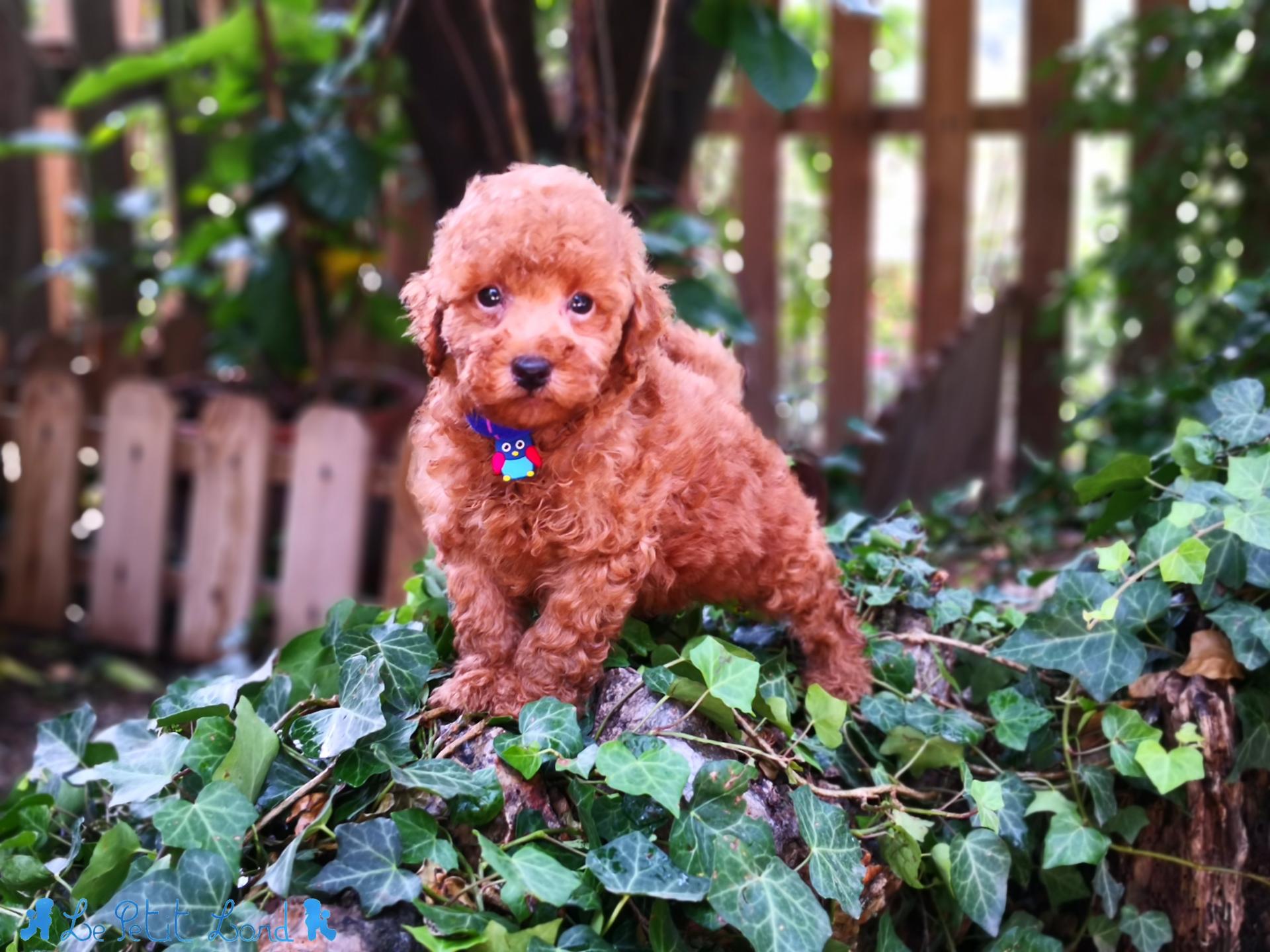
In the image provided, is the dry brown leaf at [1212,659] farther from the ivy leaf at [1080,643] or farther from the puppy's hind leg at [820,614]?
the puppy's hind leg at [820,614]

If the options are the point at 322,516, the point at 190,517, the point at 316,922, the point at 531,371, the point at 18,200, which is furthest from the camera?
the point at 18,200

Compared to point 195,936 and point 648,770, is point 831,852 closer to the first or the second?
point 648,770

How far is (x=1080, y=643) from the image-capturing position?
1774mm

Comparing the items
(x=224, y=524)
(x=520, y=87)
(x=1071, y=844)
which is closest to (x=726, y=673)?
(x=1071, y=844)

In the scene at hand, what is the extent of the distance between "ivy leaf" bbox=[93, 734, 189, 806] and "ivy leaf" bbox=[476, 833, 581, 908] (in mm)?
477

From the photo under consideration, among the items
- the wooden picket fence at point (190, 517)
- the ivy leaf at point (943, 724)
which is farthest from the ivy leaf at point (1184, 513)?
the wooden picket fence at point (190, 517)

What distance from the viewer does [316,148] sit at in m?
3.82

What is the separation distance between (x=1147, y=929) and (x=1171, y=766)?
10.2 inches

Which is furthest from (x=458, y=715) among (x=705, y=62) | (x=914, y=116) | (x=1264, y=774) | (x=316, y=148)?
(x=914, y=116)

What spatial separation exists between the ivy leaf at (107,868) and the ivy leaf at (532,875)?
0.48 meters

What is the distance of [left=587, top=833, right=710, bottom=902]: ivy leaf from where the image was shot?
139cm

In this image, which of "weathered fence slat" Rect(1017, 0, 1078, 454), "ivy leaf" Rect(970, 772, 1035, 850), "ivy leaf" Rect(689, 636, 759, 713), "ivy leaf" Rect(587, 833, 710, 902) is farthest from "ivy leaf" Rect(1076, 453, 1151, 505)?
"weathered fence slat" Rect(1017, 0, 1078, 454)

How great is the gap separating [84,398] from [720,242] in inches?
94.2

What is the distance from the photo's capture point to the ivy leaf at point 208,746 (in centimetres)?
160
